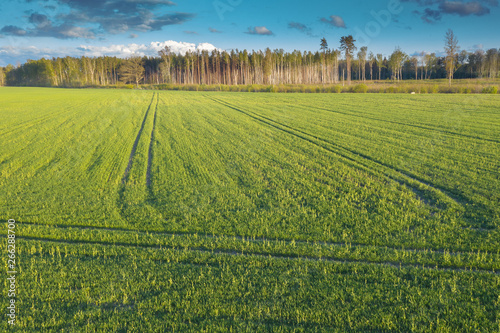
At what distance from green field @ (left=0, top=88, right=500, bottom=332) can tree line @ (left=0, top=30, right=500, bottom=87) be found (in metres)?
118

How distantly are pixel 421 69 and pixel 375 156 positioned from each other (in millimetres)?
141114

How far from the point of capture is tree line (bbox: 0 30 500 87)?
12812 cm

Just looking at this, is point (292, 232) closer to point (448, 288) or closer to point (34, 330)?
point (448, 288)

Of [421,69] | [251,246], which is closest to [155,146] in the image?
[251,246]

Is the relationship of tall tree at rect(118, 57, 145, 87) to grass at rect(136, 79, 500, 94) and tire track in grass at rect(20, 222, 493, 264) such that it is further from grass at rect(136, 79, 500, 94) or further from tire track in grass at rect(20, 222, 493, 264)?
tire track in grass at rect(20, 222, 493, 264)

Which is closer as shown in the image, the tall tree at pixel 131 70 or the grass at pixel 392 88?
the grass at pixel 392 88

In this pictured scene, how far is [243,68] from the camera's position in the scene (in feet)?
447

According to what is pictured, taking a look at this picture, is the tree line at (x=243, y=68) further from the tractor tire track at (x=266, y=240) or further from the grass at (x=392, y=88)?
the tractor tire track at (x=266, y=240)

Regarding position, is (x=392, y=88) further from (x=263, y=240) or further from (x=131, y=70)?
(x=131, y=70)

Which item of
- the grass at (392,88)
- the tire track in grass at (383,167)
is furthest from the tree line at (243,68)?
the tire track in grass at (383,167)

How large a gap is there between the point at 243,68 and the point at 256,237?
133693 mm

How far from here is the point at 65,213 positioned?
1106 cm

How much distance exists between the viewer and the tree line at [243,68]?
128 metres

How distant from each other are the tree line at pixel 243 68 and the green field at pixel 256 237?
386ft
